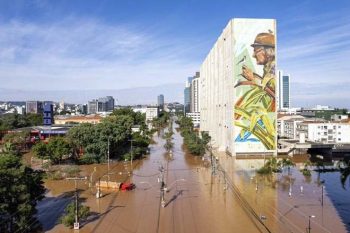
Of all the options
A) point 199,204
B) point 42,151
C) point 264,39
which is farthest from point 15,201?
point 264,39

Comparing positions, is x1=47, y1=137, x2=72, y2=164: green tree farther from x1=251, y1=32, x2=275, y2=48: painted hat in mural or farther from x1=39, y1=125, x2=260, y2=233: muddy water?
x1=251, y1=32, x2=275, y2=48: painted hat in mural

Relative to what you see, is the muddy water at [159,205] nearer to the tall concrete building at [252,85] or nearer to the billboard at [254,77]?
the tall concrete building at [252,85]

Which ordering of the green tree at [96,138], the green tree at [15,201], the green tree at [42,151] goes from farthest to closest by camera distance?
the green tree at [96,138] → the green tree at [42,151] → the green tree at [15,201]

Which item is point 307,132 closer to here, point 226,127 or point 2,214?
point 226,127

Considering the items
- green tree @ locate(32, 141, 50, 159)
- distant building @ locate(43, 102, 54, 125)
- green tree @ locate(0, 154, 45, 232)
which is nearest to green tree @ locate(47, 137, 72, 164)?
green tree @ locate(32, 141, 50, 159)

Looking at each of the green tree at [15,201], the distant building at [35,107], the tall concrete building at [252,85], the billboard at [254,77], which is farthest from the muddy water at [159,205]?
the distant building at [35,107]

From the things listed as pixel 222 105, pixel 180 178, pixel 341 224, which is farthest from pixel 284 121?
pixel 341 224
